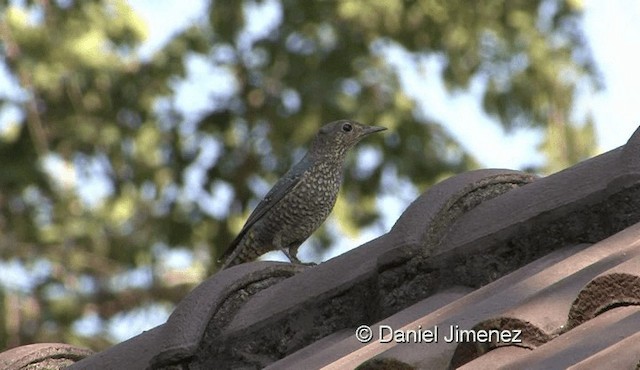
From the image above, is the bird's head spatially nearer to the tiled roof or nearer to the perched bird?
the perched bird

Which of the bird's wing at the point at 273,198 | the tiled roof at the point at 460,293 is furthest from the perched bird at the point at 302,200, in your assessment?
the tiled roof at the point at 460,293

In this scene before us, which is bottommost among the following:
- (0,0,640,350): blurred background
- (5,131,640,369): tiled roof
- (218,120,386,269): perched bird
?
(5,131,640,369): tiled roof

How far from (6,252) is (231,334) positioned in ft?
36.4

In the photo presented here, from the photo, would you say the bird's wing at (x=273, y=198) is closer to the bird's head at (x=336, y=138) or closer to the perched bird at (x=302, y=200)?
the perched bird at (x=302, y=200)

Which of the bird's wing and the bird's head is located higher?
the bird's head

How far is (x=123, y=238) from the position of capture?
1606 centimetres

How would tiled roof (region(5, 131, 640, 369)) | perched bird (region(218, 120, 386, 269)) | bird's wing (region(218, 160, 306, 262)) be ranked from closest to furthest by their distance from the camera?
1. tiled roof (region(5, 131, 640, 369))
2. perched bird (region(218, 120, 386, 269))
3. bird's wing (region(218, 160, 306, 262))

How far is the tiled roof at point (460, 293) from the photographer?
3.13 meters

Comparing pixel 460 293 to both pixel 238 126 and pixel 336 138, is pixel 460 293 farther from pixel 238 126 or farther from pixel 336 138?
pixel 238 126

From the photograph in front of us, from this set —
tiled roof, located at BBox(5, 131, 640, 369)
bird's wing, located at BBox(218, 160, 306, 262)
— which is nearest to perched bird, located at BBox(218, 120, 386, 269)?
bird's wing, located at BBox(218, 160, 306, 262)

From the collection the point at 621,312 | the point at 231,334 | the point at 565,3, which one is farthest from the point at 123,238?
the point at 621,312

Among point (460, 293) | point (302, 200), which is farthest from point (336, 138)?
point (460, 293)

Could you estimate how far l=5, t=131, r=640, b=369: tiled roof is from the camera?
3127mm

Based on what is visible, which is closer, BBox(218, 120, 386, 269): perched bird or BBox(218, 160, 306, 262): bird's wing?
BBox(218, 120, 386, 269): perched bird
